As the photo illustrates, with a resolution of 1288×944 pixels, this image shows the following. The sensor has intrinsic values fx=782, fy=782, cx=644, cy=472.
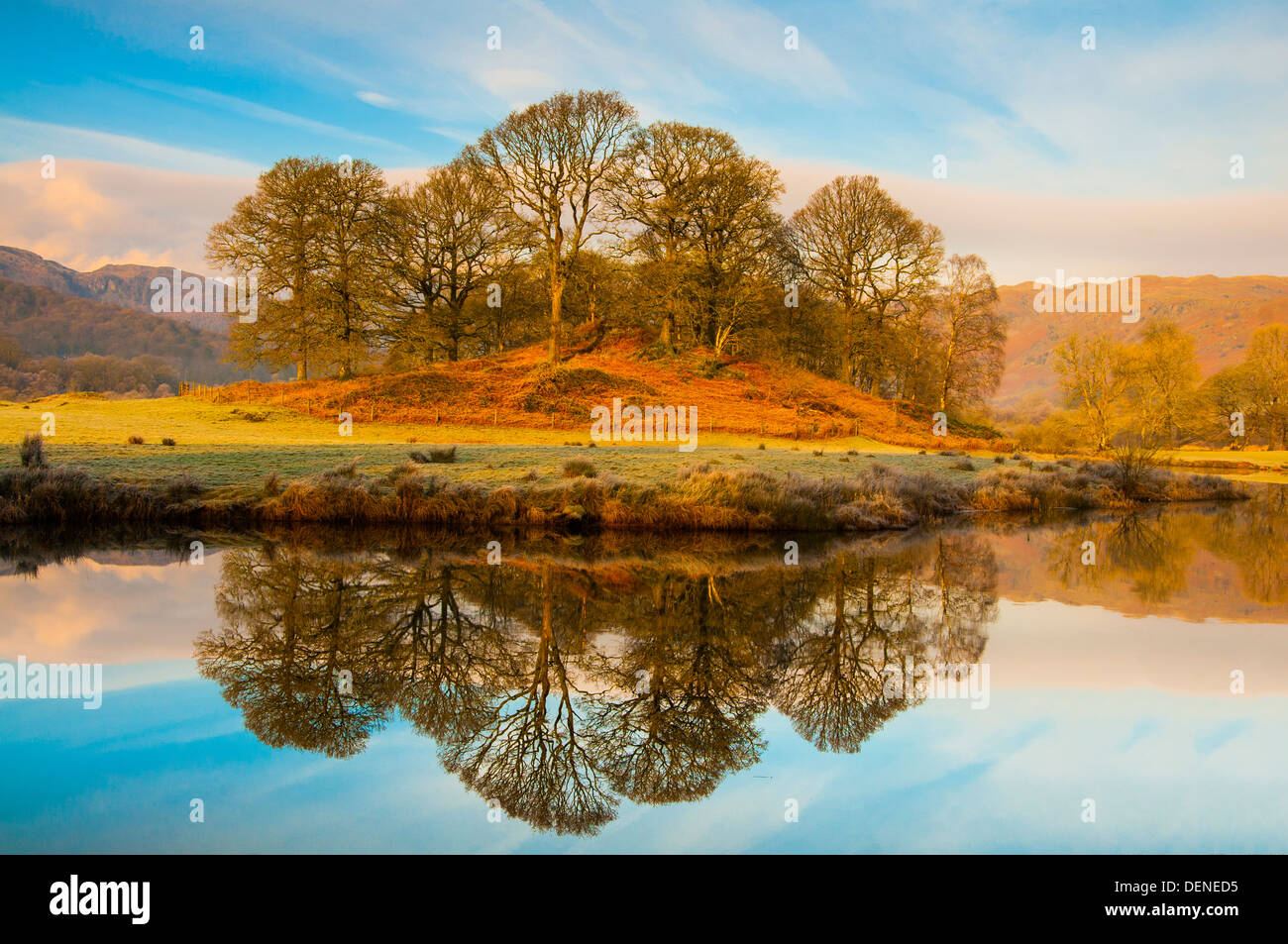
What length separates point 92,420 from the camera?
1101 inches

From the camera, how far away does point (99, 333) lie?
122m

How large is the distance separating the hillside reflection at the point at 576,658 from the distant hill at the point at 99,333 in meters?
115

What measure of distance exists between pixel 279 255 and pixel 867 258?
3313cm

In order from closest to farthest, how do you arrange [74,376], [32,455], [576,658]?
[576,658], [32,455], [74,376]

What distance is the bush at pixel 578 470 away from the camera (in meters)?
16.4

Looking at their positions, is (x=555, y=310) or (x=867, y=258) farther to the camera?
(x=867, y=258)

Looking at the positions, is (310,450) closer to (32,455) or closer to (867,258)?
(32,455)

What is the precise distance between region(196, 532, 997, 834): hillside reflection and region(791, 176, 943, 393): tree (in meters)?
39.5

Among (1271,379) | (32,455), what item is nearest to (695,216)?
(32,455)

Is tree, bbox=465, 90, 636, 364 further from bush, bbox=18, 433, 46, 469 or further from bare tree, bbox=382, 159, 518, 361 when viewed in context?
bush, bbox=18, 433, 46, 469

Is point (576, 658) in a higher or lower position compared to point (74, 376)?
lower

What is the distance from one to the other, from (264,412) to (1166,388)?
5386 cm
